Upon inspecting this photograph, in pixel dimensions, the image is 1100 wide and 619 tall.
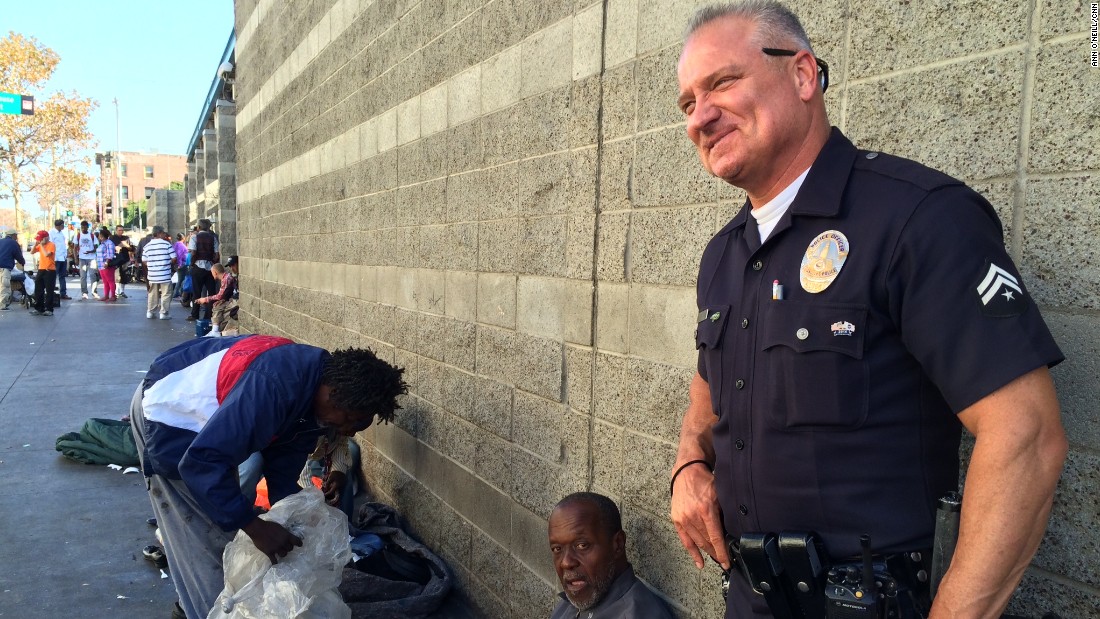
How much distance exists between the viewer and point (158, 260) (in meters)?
15.4

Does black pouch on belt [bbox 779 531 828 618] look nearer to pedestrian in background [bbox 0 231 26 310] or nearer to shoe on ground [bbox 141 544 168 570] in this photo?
shoe on ground [bbox 141 544 168 570]

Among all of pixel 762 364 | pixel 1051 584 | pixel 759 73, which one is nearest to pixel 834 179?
pixel 759 73

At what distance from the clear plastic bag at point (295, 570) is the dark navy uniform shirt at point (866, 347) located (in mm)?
2276

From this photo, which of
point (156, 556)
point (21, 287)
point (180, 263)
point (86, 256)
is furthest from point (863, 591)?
point (86, 256)

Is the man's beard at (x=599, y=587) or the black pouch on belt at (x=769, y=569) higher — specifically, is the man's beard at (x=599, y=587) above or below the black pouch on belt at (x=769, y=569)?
below

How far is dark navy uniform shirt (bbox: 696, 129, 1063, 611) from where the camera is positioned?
1.31m

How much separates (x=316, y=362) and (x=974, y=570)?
2944 millimetres

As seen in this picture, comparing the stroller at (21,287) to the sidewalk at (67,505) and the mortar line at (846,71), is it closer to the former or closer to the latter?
the sidewalk at (67,505)

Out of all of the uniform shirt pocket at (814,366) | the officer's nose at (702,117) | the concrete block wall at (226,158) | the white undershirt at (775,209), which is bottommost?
the uniform shirt pocket at (814,366)

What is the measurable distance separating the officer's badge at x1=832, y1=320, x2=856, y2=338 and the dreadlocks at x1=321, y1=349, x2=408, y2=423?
100 inches

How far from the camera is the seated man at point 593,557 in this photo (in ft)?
8.89

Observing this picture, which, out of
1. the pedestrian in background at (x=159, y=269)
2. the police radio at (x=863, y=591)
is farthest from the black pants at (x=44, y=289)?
the police radio at (x=863, y=591)

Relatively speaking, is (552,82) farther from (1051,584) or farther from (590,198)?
(1051,584)

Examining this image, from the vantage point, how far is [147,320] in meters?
16.2
